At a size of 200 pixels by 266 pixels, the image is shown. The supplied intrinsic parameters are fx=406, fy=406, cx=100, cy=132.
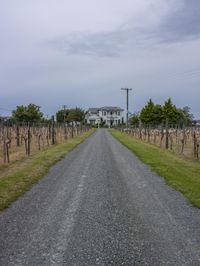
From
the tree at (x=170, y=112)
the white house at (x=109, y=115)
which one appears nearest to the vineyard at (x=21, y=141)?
the tree at (x=170, y=112)

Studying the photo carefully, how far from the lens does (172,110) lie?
2896 inches

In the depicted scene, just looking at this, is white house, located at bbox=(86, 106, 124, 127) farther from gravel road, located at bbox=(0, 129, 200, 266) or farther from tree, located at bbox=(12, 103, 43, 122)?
gravel road, located at bbox=(0, 129, 200, 266)

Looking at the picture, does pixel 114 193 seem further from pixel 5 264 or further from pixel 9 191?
pixel 5 264

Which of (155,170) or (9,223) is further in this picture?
(155,170)

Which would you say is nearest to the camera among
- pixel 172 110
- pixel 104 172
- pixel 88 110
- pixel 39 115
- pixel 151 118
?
pixel 104 172

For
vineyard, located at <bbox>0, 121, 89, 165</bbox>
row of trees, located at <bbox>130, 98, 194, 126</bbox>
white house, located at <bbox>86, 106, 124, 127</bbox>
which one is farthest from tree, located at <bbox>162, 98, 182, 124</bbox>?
white house, located at <bbox>86, 106, 124, 127</bbox>

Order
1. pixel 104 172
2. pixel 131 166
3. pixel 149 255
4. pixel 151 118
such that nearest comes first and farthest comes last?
pixel 149 255 → pixel 104 172 → pixel 131 166 → pixel 151 118

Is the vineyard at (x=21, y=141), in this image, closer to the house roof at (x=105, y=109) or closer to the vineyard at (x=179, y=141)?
the vineyard at (x=179, y=141)

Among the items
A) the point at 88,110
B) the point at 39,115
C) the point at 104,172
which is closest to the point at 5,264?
the point at 104,172

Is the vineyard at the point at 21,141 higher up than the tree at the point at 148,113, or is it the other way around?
the tree at the point at 148,113

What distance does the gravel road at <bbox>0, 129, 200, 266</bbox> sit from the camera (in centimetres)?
525

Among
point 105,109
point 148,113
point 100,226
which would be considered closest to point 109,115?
point 105,109

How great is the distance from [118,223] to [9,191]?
396 cm

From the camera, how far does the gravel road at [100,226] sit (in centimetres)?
525
